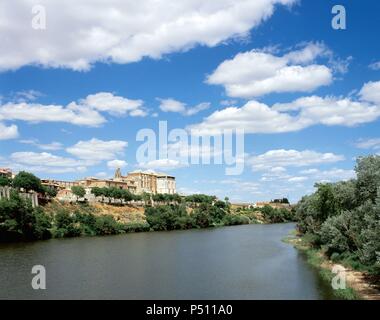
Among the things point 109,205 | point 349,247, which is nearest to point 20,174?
point 109,205

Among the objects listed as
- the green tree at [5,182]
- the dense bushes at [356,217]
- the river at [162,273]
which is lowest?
the river at [162,273]

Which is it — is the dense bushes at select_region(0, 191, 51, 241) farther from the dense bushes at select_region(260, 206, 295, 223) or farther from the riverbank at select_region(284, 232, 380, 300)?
the dense bushes at select_region(260, 206, 295, 223)

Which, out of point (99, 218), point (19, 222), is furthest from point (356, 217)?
point (99, 218)

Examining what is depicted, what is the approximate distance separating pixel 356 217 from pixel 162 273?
1744 centimetres

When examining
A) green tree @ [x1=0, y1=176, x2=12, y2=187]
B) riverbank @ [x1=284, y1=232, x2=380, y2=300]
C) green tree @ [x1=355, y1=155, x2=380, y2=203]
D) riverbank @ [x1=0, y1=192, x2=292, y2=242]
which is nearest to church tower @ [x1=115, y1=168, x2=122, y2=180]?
riverbank @ [x1=0, y1=192, x2=292, y2=242]

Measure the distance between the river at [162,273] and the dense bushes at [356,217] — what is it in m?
3.49

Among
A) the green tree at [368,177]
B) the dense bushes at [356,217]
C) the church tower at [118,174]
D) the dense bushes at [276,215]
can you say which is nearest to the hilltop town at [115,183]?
the church tower at [118,174]

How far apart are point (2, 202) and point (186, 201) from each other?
85.0m

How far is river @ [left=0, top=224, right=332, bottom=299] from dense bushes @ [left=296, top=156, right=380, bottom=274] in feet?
11.5

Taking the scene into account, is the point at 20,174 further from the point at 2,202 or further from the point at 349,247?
the point at 349,247

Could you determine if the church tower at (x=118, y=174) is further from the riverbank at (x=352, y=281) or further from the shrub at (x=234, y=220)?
the riverbank at (x=352, y=281)

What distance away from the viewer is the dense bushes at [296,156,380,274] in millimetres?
27748

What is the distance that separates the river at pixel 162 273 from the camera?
32.2m
